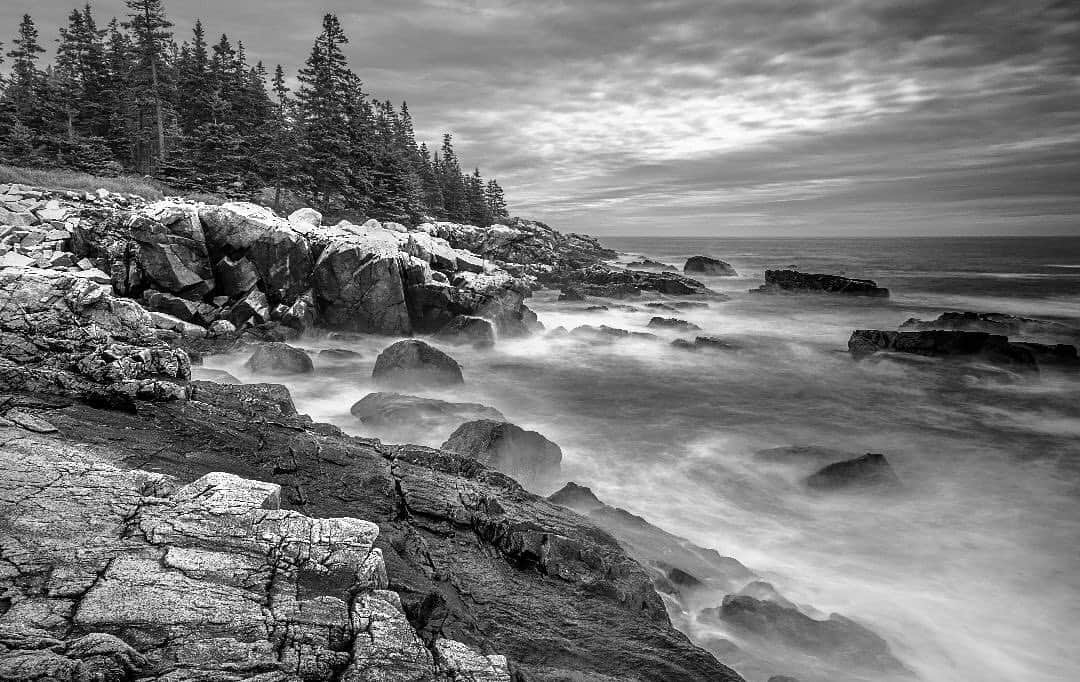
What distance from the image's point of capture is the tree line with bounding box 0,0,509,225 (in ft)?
132

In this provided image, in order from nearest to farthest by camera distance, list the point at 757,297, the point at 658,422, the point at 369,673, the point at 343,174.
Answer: the point at 369,673
the point at 658,422
the point at 343,174
the point at 757,297

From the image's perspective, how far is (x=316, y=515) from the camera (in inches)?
261

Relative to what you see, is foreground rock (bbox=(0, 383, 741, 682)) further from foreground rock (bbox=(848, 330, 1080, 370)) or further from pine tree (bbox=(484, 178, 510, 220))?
pine tree (bbox=(484, 178, 510, 220))

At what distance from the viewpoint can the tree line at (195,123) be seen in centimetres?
4009

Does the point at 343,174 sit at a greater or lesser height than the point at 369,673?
greater

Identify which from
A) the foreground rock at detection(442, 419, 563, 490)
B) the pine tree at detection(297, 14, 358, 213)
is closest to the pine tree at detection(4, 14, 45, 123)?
the pine tree at detection(297, 14, 358, 213)

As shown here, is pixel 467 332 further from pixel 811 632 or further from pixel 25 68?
pixel 25 68

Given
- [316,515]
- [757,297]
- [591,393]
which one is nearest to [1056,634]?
[316,515]

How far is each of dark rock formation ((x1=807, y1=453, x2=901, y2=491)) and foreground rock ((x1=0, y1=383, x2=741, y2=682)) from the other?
29.0 feet

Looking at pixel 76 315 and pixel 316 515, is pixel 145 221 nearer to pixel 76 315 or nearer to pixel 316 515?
pixel 76 315

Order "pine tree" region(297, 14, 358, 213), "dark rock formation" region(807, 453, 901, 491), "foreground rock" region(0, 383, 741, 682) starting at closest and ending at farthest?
"foreground rock" region(0, 383, 741, 682)
"dark rock formation" region(807, 453, 901, 491)
"pine tree" region(297, 14, 358, 213)

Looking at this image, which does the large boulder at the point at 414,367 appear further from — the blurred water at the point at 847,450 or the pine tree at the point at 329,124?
the pine tree at the point at 329,124

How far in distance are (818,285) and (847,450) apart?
1647 inches

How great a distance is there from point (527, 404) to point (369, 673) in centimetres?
1717
